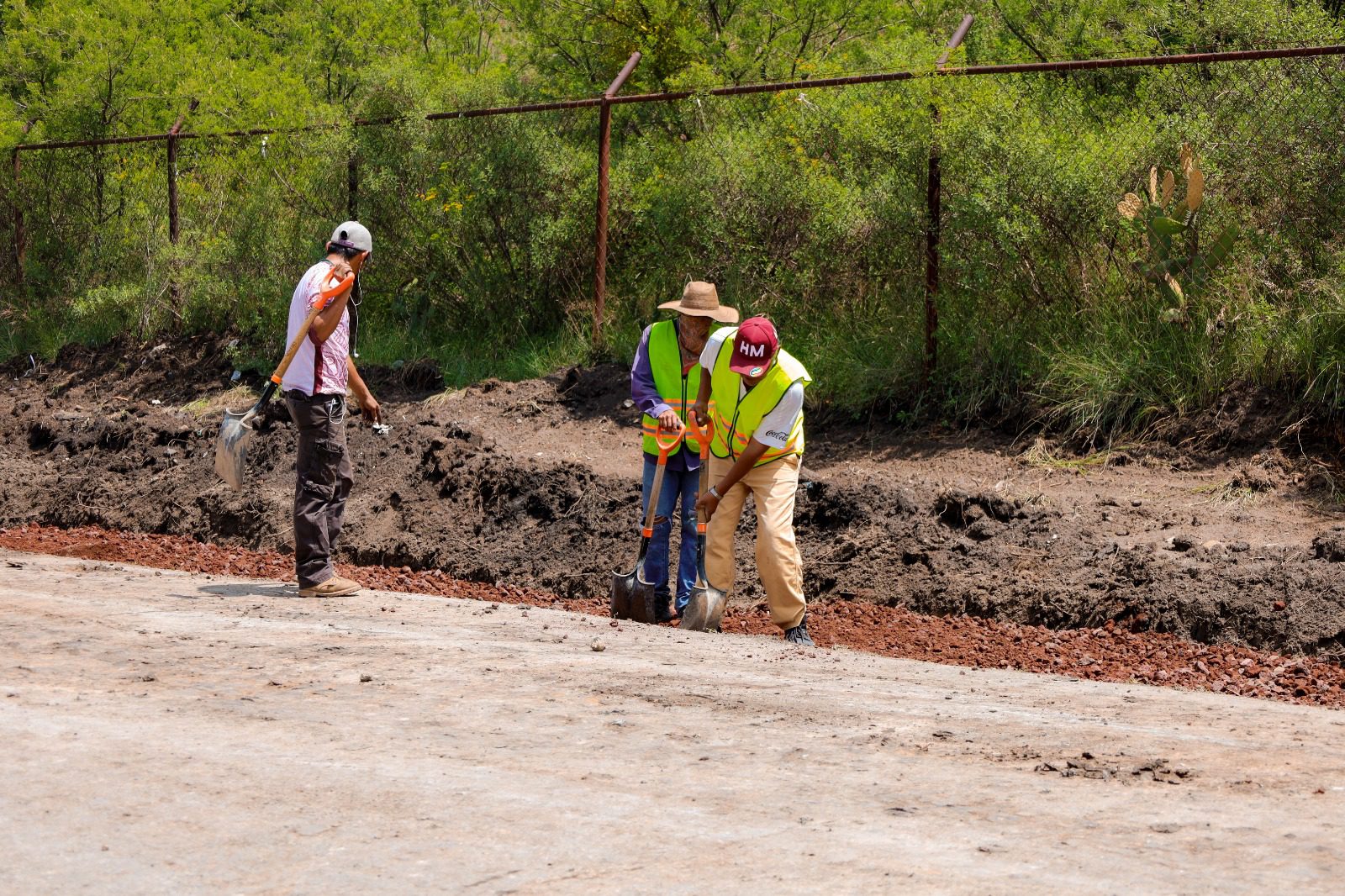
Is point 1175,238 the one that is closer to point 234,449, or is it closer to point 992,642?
point 992,642

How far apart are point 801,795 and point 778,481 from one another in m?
2.95

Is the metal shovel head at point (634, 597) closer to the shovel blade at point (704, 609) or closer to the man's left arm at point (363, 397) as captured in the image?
the shovel blade at point (704, 609)

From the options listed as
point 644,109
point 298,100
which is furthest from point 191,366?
point 644,109

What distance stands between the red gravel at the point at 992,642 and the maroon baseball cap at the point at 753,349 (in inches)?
66.6

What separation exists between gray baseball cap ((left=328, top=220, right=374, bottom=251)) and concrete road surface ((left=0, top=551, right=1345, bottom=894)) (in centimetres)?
205

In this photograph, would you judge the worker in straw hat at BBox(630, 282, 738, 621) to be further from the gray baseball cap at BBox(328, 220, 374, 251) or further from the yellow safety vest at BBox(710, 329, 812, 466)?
the gray baseball cap at BBox(328, 220, 374, 251)

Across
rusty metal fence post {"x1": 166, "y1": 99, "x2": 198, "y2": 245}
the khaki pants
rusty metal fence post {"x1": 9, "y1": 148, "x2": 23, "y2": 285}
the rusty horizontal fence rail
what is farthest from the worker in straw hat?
rusty metal fence post {"x1": 9, "y1": 148, "x2": 23, "y2": 285}

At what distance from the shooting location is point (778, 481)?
7684 millimetres

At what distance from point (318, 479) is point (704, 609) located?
2.13 meters

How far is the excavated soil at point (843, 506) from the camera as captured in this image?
8062mm

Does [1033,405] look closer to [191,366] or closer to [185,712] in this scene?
[185,712]

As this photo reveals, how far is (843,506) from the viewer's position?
9555 millimetres

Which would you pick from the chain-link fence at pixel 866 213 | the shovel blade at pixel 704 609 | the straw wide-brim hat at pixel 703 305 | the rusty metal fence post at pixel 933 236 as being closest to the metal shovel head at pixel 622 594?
the shovel blade at pixel 704 609

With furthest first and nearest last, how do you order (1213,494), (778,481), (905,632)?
(1213,494) < (905,632) < (778,481)
